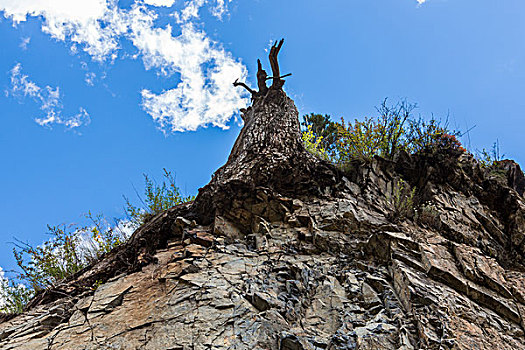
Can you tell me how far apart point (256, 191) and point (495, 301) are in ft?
12.5

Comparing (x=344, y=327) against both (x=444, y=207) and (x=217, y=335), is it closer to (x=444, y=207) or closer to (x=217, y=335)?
(x=217, y=335)

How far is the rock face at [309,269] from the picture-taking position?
3.49m

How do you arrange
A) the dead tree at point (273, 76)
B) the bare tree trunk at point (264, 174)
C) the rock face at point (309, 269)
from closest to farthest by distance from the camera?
the rock face at point (309, 269)
the bare tree trunk at point (264, 174)
the dead tree at point (273, 76)

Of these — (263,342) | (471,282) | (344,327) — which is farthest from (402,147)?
(263,342)

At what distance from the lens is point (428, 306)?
3.72 metres

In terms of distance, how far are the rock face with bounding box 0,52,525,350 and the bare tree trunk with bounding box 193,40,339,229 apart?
27mm

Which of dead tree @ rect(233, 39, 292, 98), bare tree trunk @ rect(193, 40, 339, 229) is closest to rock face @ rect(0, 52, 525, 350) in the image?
bare tree trunk @ rect(193, 40, 339, 229)

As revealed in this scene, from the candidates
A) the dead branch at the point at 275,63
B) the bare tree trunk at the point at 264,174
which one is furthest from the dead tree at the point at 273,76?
the bare tree trunk at the point at 264,174

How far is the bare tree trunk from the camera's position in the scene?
556 centimetres

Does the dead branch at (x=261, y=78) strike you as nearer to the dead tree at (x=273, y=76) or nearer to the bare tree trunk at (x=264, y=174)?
the dead tree at (x=273, y=76)

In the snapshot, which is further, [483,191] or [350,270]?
[483,191]

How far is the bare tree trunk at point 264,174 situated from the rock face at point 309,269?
0.03 metres

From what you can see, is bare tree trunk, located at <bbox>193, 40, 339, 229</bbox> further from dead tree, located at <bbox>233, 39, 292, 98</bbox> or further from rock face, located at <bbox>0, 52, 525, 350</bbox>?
dead tree, located at <bbox>233, 39, 292, 98</bbox>

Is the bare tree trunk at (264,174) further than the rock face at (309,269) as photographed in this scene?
Yes
